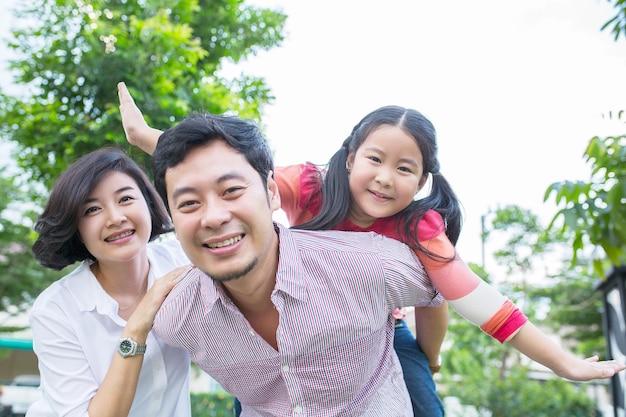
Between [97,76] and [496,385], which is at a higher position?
[97,76]

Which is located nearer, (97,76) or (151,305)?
(151,305)

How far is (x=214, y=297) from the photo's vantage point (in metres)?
1.39

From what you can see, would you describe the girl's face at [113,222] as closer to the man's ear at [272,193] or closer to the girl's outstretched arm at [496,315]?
the man's ear at [272,193]

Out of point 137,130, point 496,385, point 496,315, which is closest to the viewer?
point 496,315

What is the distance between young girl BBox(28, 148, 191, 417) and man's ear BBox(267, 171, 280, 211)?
1.16ft

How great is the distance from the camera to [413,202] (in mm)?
1604

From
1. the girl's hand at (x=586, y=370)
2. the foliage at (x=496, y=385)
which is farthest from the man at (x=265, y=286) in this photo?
the foliage at (x=496, y=385)

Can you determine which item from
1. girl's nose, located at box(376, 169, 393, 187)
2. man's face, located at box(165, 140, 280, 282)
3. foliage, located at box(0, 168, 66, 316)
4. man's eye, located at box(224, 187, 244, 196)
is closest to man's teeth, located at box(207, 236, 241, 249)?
man's face, located at box(165, 140, 280, 282)

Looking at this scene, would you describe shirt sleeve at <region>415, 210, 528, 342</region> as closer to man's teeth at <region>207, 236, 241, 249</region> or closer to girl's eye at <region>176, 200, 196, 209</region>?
man's teeth at <region>207, 236, 241, 249</region>

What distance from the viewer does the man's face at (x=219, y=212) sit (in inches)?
51.3

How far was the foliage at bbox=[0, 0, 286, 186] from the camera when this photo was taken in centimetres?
456

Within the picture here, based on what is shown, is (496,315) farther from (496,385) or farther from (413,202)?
(496,385)

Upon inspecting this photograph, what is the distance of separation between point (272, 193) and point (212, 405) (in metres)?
5.38

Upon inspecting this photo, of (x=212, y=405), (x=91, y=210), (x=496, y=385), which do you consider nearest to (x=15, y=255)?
(x=212, y=405)
